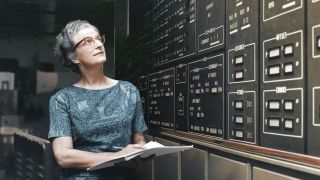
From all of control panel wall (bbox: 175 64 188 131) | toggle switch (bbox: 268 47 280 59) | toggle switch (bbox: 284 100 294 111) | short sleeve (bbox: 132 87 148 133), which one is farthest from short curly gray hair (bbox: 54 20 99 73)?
toggle switch (bbox: 284 100 294 111)

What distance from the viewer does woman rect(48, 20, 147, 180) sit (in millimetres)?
1972

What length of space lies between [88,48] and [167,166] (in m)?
1.03

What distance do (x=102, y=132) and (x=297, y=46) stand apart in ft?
2.99

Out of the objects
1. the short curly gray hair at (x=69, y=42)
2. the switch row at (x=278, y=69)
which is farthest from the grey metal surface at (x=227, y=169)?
the short curly gray hair at (x=69, y=42)

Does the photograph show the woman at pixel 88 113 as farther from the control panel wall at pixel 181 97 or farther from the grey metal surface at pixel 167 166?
the grey metal surface at pixel 167 166

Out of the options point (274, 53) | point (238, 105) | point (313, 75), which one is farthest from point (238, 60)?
point (313, 75)

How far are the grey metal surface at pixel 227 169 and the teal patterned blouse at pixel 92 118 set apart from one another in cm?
39

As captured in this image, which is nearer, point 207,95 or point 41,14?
point 207,95

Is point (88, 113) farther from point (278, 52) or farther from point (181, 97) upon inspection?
point (278, 52)

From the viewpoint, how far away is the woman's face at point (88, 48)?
2072mm

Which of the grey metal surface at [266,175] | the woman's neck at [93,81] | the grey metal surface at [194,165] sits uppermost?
the woman's neck at [93,81]

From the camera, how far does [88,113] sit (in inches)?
79.7

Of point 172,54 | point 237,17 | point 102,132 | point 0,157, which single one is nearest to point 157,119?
point 172,54

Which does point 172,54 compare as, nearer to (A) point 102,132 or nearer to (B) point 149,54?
(B) point 149,54
